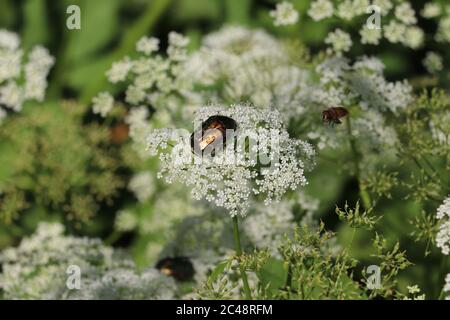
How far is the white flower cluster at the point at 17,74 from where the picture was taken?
5695 millimetres

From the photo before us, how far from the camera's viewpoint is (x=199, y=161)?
354 centimetres

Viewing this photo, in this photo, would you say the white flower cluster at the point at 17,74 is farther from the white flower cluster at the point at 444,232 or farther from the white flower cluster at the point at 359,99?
the white flower cluster at the point at 444,232

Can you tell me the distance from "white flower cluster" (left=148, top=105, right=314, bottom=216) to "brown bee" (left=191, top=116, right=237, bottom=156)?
3 centimetres

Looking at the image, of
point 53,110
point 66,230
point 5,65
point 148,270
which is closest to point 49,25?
point 53,110

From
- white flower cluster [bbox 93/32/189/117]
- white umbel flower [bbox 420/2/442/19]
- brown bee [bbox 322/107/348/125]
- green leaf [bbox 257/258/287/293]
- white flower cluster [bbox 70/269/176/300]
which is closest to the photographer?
green leaf [bbox 257/258/287/293]

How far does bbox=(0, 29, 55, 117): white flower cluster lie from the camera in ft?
18.7

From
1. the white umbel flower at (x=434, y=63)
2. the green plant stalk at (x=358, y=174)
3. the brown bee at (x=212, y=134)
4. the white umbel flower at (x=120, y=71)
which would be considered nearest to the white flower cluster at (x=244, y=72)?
the white umbel flower at (x=120, y=71)

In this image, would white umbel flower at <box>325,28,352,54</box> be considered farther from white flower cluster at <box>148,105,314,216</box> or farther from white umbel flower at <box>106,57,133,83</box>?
white flower cluster at <box>148,105,314,216</box>

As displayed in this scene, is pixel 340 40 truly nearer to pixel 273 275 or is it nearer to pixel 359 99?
pixel 359 99

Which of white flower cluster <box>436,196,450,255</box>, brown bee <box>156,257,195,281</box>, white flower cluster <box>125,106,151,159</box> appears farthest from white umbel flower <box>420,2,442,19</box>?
brown bee <box>156,257,195,281</box>

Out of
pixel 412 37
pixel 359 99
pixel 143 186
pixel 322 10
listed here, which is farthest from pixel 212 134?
pixel 143 186

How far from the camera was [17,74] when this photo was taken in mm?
5676

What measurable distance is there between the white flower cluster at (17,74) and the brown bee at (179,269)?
1887 millimetres

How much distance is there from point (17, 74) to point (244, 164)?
9.27ft
